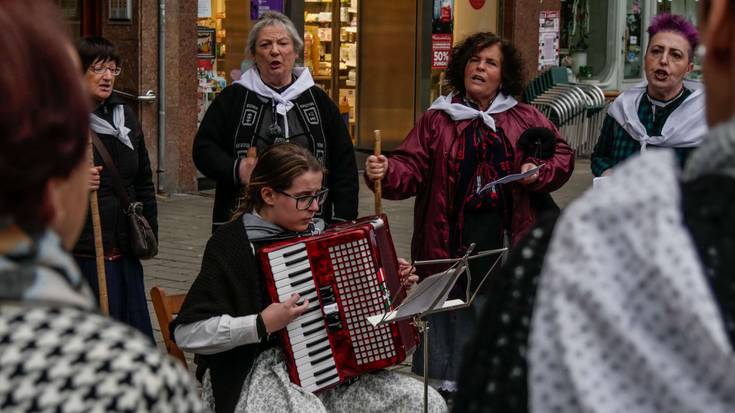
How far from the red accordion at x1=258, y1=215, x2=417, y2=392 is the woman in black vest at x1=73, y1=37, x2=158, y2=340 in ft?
4.22

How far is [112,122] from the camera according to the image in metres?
5.87

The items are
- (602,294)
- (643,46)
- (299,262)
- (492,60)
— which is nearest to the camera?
(602,294)

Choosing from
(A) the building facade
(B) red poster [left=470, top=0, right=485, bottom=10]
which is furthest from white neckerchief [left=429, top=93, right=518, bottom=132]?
(B) red poster [left=470, top=0, right=485, bottom=10]

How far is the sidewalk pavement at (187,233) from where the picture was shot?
28.6ft

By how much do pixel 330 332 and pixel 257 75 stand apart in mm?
1916

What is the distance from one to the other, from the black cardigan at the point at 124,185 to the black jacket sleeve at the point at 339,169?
2.75 feet

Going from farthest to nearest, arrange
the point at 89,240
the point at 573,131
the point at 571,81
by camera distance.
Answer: the point at 571,81
the point at 573,131
the point at 89,240

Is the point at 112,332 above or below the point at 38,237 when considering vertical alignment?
below

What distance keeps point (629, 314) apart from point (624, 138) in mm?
4861

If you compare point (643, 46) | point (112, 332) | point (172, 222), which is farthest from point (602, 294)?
point (643, 46)

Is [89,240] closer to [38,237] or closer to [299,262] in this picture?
[299,262]

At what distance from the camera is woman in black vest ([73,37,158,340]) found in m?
5.66

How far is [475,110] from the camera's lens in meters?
5.86

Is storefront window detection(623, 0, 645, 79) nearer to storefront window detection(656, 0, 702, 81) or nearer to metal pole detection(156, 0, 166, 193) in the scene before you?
storefront window detection(656, 0, 702, 81)
